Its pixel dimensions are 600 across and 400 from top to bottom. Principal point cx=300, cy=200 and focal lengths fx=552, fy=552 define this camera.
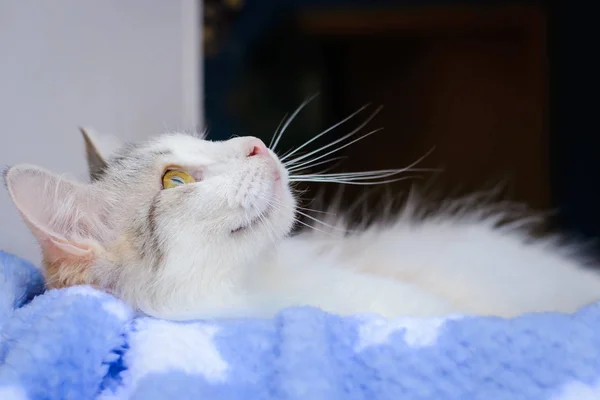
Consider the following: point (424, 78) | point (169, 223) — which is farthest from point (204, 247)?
point (424, 78)

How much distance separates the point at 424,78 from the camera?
96.9 inches

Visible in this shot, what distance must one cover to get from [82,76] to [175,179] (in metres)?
0.50

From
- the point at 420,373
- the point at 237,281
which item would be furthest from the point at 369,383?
the point at 237,281

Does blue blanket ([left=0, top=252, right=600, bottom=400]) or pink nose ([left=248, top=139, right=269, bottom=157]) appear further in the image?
pink nose ([left=248, top=139, right=269, bottom=157])

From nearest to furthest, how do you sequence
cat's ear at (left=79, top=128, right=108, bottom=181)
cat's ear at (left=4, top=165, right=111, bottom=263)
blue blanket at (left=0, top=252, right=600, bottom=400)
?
blue blanket at (left=0, top=252, right=600, bottom=400)
cat's ear at (left=4, top=165, right=111, bottom=263)
cat's ear at (left=79, top=128, right=108, bottom=181)

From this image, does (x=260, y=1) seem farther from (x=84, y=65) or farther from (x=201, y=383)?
(x=201, y=383)

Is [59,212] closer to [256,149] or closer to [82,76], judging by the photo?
[256,149]

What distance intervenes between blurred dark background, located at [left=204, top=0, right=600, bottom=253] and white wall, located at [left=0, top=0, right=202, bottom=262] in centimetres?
76

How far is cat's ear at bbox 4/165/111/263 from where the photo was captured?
24.2 inches

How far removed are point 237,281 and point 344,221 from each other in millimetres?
415

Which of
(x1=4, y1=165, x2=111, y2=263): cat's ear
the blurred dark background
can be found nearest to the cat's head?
(x1=4, y1=165, x2=111, y2=263): cat's ear

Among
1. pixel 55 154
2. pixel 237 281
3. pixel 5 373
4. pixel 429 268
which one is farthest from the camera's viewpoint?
pixel 55 154

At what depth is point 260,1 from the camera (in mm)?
2447

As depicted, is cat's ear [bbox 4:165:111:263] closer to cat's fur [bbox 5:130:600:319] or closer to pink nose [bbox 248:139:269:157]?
cat's fur [bbox 5:130:600:319]
